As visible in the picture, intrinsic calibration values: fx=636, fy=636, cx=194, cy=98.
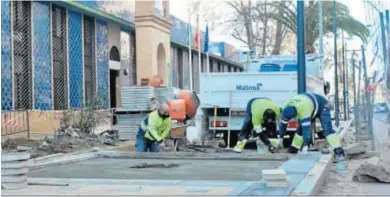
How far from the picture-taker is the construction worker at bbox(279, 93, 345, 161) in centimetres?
1156

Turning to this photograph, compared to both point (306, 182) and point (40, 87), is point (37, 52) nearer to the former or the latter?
point (40, 87)

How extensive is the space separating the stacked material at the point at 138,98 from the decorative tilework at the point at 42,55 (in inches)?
106

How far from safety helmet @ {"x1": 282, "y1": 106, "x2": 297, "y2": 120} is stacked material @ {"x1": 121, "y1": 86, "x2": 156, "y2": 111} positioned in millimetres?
5583

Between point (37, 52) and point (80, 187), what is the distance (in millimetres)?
11320

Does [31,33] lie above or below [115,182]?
above

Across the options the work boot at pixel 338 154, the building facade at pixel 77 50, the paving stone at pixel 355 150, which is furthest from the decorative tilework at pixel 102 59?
the work boot at pixel 338 154

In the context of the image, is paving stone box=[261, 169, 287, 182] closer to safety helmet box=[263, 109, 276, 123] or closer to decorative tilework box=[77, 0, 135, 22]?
safety helmet box=[263, 109, 276, 123]

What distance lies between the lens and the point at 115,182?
25.6 feet

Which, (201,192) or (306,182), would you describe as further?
(306,182)

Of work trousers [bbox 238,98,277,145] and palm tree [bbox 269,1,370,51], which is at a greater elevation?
palm tree [bbox 269,1,370,51]

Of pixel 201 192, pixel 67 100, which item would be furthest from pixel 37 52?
pixel 201 192

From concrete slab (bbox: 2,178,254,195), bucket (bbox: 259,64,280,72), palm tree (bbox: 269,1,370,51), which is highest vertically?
palm tree (bbox: 269,1,370,51)

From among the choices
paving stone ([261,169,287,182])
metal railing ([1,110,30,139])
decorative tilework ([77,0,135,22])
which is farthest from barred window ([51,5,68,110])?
paving stone ([261,169,287,182])

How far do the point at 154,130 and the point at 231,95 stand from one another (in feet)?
11.8
